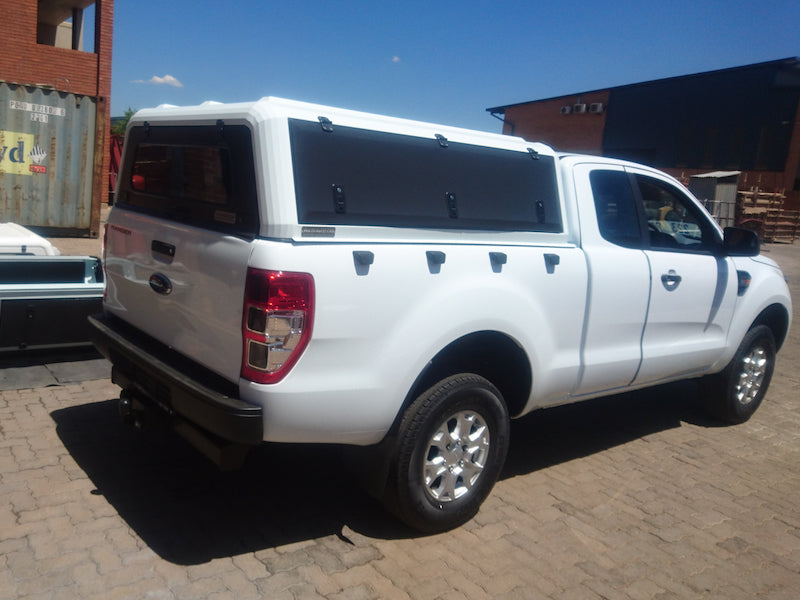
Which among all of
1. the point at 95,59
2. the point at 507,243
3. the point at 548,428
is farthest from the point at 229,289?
the point at 95,59

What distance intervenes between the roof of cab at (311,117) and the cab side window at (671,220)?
107cm

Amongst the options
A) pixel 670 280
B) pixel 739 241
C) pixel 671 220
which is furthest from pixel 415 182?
pixel 739 241

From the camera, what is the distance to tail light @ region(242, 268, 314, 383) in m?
2.93

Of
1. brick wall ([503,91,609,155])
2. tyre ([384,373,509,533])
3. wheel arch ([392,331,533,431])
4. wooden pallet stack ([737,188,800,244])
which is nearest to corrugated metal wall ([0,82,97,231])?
wheel arch ([392,331,533,431])

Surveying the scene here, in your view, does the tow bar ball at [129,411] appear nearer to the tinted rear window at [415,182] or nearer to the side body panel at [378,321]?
the side body panel at [378,321]

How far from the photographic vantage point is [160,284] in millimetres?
3621

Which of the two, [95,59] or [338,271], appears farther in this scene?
[95,59]

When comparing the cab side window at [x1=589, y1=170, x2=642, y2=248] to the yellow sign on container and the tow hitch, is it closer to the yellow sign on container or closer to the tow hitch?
the tow hitch

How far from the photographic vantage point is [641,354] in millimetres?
4758

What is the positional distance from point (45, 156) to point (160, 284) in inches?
415

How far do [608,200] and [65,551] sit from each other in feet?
11.8

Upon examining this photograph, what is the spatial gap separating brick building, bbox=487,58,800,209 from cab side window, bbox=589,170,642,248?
27847 mm

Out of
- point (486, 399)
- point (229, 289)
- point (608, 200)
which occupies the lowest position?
point (486, 399)

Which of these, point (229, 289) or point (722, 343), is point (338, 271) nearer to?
point (229, 289)
